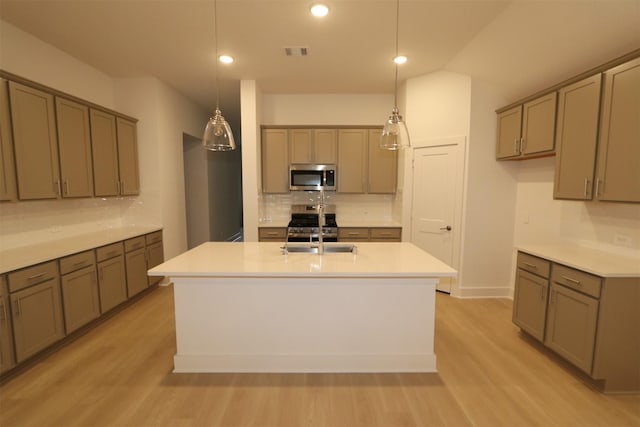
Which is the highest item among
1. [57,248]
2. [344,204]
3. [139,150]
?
[139,150]

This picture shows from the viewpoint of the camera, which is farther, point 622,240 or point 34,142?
point 34,142

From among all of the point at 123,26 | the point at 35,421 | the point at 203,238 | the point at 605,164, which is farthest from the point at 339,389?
the point at 203,238

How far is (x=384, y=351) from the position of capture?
2.20 m

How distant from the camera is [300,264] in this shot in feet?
6.89

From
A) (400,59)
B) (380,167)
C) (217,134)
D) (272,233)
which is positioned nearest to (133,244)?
(272,233)

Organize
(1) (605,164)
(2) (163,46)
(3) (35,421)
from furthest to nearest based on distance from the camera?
1. (2) (163,46)
2. (1) (605,164)
3. (3) (35,421)

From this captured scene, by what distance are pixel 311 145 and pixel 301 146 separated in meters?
0.16

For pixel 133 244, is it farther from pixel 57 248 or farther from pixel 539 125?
pixel 539 125

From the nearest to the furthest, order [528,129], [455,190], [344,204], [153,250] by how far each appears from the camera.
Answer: [528,129], [455,190], [153,250], [344,204]

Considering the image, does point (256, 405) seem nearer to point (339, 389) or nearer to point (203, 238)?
point (339, 389)

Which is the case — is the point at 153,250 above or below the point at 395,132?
below

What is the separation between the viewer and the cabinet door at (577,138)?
7.38 ft

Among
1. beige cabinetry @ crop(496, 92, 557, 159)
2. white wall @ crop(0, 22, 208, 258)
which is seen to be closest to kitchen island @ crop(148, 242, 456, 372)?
beige cabinetry @ crop(496, 92, 557, 159)

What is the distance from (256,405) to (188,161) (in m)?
5.12
